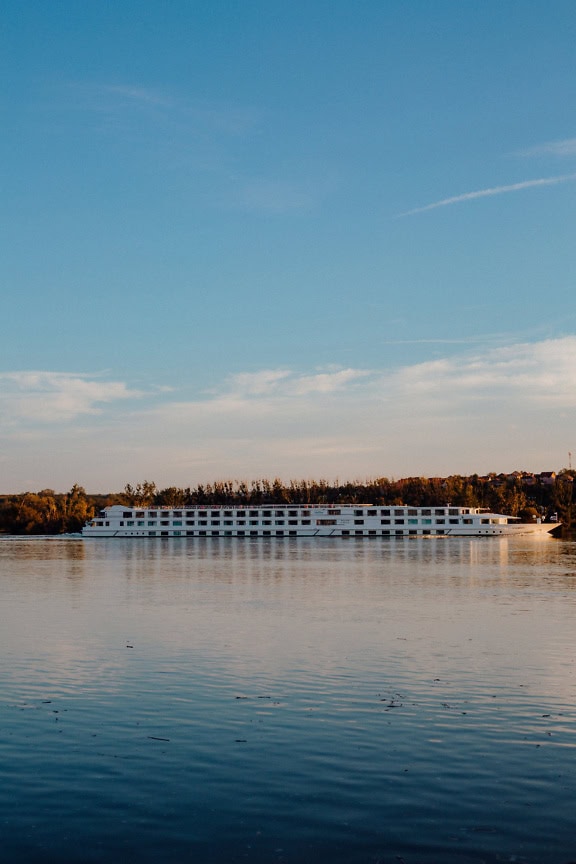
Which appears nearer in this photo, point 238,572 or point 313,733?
point 313,733

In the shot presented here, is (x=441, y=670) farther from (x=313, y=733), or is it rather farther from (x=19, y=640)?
(x=19, y=640)

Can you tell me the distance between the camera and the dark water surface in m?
17.8

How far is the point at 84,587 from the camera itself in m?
82.5

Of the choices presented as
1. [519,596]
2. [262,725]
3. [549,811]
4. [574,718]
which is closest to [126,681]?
[262,725]

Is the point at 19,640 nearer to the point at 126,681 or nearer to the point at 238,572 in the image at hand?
the point at 126,681

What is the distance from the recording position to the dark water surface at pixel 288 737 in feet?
58.2

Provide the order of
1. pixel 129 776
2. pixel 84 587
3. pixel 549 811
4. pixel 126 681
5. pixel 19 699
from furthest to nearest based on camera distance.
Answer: pixel 84 587 → pixel 126 681 → pixel 19 699 → pixel 129 776 → pixel 549 811

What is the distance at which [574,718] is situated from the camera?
27.4 meters

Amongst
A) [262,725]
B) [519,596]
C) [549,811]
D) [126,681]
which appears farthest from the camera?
[519,596]

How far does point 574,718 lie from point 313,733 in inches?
329

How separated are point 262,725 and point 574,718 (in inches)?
384

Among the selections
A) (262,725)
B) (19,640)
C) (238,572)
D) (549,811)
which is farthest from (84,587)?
(549,811)

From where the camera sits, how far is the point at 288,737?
1003 inches

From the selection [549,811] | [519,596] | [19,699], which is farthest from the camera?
[519,596]
